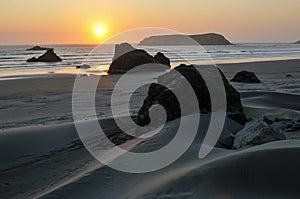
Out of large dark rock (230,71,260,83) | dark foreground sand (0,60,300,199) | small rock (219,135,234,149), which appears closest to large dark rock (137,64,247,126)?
dark foreground sand (0,60,300,199)

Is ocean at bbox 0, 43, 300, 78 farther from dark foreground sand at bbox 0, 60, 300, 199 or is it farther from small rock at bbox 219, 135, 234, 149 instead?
small rock at bbox 219, 135, 234, 149

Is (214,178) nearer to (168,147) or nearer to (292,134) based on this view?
(168,147)

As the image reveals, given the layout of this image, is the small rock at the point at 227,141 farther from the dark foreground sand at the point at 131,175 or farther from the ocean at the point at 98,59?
the ocean at the point at 98,59

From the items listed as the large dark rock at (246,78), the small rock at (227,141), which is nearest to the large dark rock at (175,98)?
the small rock at (227,141)

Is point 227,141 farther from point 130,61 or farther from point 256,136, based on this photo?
point 130,61

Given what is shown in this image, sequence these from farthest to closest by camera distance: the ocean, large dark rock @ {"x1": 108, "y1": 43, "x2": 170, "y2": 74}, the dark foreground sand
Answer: the ocean < large dark rock @ {"x1": 108, "y1": 43, "x2": 170, "y2": 74} < the dark foreground sand

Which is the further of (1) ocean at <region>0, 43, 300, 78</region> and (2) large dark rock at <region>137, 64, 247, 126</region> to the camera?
(1) ocean at <region>0, 43, 300, 78</region>

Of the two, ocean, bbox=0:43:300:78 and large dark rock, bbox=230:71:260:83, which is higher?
large dark rock, bbox=230:71:260:83

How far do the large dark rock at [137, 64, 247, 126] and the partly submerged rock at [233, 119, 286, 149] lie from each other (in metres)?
1.37

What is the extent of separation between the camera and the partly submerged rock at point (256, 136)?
4.54 meters

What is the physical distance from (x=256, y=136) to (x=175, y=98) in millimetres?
2015

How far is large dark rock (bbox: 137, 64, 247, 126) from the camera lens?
6.24 m

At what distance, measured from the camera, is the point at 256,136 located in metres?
4.59

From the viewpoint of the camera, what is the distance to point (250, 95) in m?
10.2
